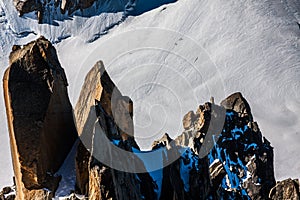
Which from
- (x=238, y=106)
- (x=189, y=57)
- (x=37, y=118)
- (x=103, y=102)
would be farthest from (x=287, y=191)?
(x=189, y=57)

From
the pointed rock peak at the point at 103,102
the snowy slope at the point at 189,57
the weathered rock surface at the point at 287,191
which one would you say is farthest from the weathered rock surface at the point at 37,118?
the snowy slope at the point at 189,57

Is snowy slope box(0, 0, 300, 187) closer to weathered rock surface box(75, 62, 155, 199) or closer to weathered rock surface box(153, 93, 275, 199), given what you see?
weathered rock surface box(153, 93, 275, 199)

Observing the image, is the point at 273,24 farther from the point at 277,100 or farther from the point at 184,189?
the point at 184,189

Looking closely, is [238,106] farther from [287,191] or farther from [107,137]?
[107,137]

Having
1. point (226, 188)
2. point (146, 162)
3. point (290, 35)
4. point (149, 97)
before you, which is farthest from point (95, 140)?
point (290, 35)

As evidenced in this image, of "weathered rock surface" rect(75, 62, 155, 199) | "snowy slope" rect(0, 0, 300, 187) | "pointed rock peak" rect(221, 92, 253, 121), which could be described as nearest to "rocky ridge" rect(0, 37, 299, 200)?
"weathered rock surface" rect(75, 62, 155, 199)

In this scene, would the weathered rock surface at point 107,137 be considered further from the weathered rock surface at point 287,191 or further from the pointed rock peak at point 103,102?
the weathered rock surface at point 287,191

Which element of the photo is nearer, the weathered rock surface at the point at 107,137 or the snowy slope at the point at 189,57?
the weathered rock surface at the point at 107,137
